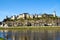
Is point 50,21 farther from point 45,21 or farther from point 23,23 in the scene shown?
point 23,23

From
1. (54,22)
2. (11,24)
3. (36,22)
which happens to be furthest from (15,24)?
(54,22)

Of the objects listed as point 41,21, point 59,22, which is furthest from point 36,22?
point 59,22

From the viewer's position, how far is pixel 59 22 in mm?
187500

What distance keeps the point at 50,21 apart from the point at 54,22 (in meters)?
6.24

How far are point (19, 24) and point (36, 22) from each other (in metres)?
12.3

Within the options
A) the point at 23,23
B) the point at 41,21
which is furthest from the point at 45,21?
the point at 23,23

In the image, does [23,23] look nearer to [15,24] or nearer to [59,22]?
[15,24]

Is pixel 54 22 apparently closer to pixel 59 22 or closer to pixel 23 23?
pixel 59 22

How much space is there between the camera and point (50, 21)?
632 ft

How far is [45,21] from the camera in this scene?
192000mm

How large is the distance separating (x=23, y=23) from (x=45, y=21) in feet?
51.6

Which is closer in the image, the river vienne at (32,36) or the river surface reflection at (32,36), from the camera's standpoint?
the river surface reflection at (32,36)

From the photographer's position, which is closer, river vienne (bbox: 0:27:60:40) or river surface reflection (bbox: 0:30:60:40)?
river surface reflection (bbox: 0:30:60:40)

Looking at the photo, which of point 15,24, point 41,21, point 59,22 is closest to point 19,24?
point 15,24
